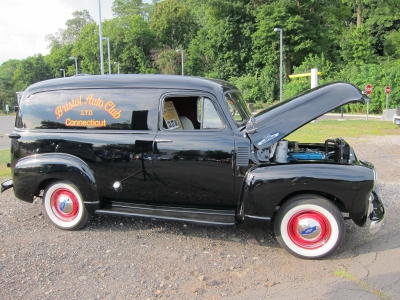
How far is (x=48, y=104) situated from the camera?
452 cm

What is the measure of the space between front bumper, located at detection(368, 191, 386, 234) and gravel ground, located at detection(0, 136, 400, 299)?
0.41 meters

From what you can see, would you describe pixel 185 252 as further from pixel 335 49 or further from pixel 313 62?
pixel 335 49

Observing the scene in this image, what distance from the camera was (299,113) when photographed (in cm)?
390

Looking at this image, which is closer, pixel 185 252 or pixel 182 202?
pixel 185 252

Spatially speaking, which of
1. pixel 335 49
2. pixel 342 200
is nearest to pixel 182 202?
pixel 342 200

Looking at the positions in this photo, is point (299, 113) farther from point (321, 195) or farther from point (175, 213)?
point (175, 213)

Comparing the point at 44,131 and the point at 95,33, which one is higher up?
the point at 95,33

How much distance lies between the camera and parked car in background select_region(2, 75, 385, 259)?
372 centimetres

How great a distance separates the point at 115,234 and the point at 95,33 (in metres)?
72.0

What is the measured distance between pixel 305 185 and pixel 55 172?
3.07 meters

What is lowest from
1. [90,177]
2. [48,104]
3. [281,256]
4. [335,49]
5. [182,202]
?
[281,256]

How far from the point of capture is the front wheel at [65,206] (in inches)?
177

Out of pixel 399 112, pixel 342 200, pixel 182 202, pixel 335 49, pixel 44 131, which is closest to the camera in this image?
pixel 342 200

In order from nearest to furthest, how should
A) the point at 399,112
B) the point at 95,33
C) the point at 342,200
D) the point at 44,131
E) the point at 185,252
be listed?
the point at 342,200 < the point at 185,252 < the point at 44,131 < the point at 399,112 < the point at 95,33
